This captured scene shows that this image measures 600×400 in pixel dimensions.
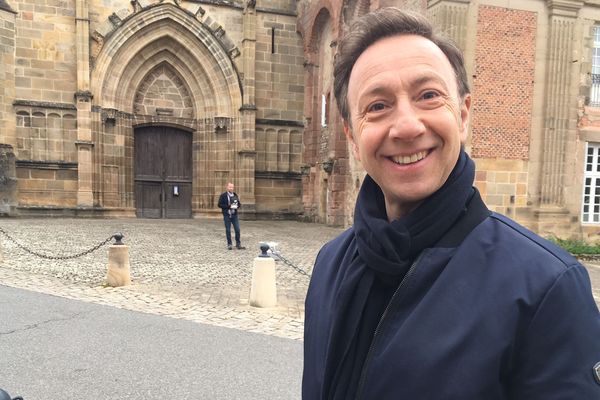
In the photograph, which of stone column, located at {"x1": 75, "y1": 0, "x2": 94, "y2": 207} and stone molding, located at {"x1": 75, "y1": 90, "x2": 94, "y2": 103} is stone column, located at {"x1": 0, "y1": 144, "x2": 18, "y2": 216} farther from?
stone molding, located at {"x1": 75, "y1": 90, "x2": 94, "y2": 103}

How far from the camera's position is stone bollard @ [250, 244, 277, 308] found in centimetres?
639

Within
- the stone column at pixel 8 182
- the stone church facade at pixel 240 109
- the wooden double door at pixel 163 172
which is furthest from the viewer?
the wooden double door at pixel 163 172

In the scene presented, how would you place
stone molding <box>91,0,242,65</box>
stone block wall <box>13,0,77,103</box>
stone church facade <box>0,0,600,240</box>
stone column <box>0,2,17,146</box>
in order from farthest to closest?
1. stone molding <box>91,0,242,65</box>
2. stone block wall <box>13,0,77,103</box>
3. stone column <box>0,2,17,146</box>
4. stone church facade <box>0,0,600,240</box>

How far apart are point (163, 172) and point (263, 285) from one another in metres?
17.0

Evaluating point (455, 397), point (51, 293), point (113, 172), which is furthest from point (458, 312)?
point (113, 172)

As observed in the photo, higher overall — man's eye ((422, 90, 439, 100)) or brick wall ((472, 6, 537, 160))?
brick wall ((472, 6, 537, 160))

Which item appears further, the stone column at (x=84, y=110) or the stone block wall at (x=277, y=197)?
the stone block wall at (x=277, y=197)

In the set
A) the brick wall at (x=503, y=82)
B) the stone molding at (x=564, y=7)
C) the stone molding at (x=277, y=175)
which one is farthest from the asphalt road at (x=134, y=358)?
the stone molding at (x=277, y=175)

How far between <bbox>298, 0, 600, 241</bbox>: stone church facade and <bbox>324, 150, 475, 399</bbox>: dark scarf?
12083mm

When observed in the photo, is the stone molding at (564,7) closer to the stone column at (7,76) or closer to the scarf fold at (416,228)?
the scarf fold at (416,228)

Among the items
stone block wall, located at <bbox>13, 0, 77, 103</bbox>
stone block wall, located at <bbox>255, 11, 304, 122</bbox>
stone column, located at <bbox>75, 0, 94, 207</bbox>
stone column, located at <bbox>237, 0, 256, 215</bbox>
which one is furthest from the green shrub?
stone block wall, located at <bbox>13, 0, 77, 103</bbox>

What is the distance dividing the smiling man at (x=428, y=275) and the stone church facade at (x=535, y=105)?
39.0 ft

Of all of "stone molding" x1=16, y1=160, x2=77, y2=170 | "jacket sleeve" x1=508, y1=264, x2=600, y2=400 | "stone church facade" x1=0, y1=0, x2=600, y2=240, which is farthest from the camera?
"stone molding" x1=16, y1=160, x2=77, y2=170

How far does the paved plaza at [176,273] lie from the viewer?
6.09 m
